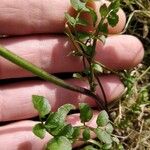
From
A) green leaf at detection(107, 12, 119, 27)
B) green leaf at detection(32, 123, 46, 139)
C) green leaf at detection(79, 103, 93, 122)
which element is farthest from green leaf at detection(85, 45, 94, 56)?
green leaf at detection(32, 123, 46, 139)

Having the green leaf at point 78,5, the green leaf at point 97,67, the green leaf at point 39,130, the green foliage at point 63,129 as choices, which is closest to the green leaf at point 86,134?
the green foliage at point 63,129

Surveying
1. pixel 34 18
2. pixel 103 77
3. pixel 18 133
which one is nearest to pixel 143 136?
pixel 103 77

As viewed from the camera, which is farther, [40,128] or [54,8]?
[54,8]

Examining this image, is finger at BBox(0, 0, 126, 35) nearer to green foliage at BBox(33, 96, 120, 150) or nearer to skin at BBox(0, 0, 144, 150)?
skin at BBox(0, 0, 144, 150)

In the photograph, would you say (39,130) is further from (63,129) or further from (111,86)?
(111,86)

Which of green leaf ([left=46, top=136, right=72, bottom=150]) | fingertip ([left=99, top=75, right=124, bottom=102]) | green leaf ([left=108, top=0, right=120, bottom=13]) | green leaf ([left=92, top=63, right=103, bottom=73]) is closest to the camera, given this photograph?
green leaf ([left=46, top=136, right=72, bottom=150])

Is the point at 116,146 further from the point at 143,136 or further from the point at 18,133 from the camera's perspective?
the point at 18,133

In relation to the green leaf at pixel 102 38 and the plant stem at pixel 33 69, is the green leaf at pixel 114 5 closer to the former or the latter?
the green leaf at pixel 102 38
